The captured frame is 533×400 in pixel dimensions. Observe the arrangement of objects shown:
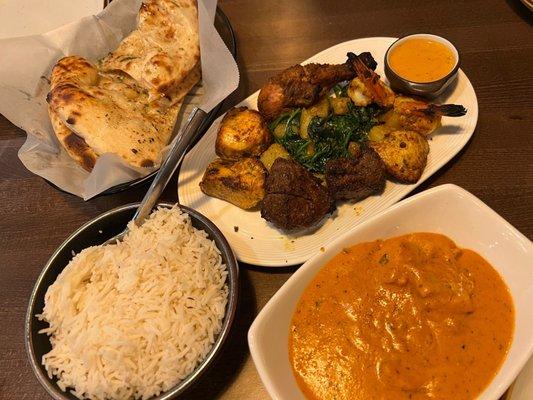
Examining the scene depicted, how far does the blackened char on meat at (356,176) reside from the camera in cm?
224

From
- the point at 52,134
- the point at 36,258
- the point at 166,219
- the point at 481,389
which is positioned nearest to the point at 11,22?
the point at 52,134

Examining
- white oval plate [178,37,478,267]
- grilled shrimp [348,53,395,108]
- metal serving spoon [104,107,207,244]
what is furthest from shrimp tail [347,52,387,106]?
metal serving spoon [104,107,207,244]

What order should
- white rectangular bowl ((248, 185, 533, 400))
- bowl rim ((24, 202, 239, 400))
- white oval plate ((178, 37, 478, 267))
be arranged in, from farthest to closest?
white oval plate ((178, 37, 478, 267))
bowl rim ((24, 202, 239, 400))
white rectangular bowl ((248, 185, 533, 400))

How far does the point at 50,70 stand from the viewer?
9.41 feet

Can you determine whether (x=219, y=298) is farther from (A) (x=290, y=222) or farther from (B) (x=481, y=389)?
(B) (x=481, y=389)

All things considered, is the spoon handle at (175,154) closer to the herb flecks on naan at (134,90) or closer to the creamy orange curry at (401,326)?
the herb flecks on naan at (134,90)

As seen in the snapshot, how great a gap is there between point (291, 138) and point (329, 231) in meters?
0.65

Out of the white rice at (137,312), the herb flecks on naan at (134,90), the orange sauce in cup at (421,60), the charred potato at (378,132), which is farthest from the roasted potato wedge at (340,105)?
the white rice at (137,312)

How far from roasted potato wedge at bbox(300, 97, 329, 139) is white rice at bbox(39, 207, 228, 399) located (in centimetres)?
91

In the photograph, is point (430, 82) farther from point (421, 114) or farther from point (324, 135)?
point (324, 135)

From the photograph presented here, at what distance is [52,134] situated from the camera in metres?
2.73

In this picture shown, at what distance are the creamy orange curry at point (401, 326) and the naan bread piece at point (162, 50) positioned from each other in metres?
1.56

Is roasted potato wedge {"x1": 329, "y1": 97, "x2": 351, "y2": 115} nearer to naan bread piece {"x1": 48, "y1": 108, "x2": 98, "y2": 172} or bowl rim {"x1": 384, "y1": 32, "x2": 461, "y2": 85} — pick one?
bowl rim {"x1": 384, "y1": 32, "x2": 461, "y2": 85}

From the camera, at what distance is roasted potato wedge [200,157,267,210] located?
2.30 metres
